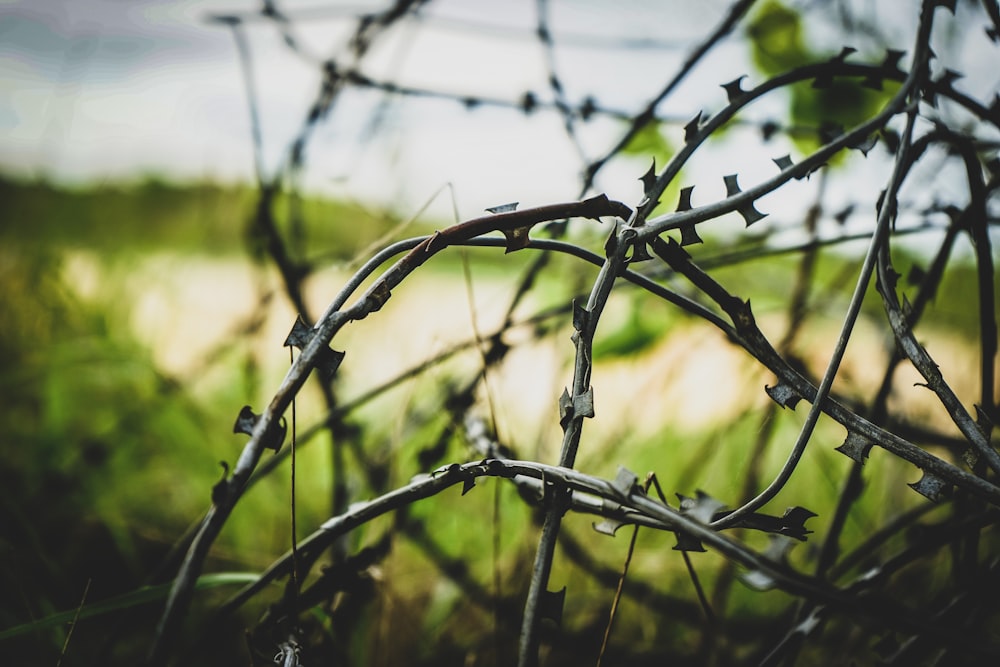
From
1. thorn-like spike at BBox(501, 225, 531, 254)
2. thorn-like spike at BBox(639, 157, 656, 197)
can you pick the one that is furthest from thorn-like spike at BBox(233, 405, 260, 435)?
thorn-like spike at BBox(639, 157, 656, 197)

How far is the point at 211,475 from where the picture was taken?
1.09m

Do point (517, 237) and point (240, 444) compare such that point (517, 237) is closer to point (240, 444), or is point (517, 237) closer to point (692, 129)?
point (692, 129)

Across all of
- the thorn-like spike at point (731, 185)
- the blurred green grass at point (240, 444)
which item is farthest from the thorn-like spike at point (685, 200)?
the blurred green grass at point (240, 444)

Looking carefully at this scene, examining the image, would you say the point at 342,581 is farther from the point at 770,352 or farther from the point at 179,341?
the point at 179,341

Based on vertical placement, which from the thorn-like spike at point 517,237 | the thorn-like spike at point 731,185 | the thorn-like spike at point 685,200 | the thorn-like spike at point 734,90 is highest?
the thorn-like spike at point 734,90

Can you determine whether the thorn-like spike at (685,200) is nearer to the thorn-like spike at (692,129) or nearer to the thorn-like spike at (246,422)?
the thorn-like spike at (692,129)

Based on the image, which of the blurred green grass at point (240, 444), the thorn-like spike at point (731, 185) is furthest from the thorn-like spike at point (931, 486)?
the blurred green grass at point (240, 444)

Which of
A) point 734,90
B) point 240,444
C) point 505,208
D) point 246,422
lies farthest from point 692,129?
point 240,444

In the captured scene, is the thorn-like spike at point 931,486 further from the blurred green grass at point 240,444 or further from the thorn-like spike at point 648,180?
the blurred green grass at point 240,444

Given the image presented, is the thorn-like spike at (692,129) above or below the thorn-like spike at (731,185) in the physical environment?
above

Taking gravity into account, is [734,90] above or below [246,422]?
above

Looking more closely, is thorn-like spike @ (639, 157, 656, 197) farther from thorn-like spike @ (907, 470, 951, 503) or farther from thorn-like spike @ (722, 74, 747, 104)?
thorn-like spike @ (907, 470, 951, 503)

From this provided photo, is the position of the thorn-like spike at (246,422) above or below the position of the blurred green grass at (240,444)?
below

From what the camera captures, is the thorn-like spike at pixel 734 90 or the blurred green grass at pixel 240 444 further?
the blurred green grass at pixel 240 444
